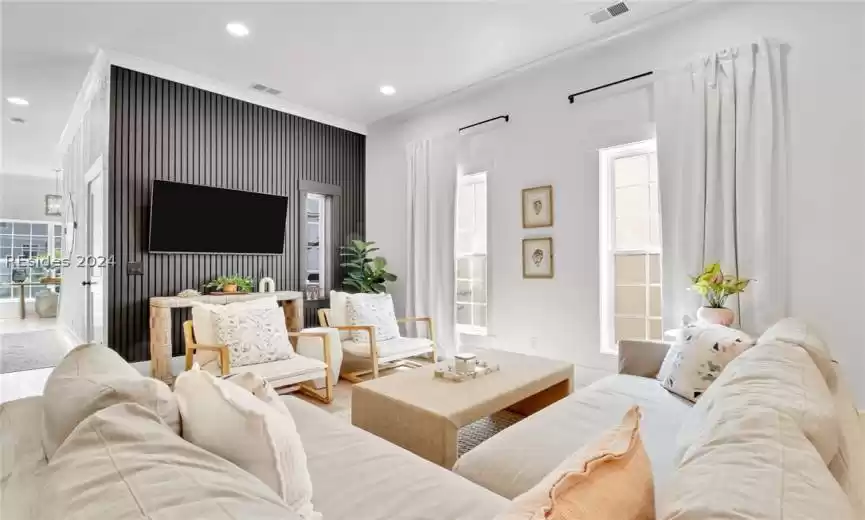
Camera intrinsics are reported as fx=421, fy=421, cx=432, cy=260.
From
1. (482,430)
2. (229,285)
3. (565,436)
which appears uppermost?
(229,285)

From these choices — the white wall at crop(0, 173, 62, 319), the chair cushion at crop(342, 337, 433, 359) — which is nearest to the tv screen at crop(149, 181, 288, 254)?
the chair cushion at crop(342, 337, 433, 359)

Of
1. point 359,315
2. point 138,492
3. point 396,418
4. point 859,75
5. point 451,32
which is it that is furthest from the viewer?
point 359,315

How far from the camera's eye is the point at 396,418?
2162mm

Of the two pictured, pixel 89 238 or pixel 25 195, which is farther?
pixel 25 195

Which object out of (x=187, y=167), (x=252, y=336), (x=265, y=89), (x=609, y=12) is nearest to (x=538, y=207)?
(x=609, y=12)

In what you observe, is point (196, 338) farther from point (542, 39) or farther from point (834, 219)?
point (834, 219)

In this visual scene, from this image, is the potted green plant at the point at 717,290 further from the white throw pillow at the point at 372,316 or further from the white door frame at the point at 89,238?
the white door frame at the point at 89,238

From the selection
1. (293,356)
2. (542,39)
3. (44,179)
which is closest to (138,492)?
(293,356)

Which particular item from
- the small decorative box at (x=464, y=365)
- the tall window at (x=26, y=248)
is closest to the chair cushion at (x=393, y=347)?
the small decorative box at (x=464, y=365)

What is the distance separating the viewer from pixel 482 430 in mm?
2795

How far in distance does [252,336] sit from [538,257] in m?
2.61

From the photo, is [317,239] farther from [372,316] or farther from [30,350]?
[30,350]

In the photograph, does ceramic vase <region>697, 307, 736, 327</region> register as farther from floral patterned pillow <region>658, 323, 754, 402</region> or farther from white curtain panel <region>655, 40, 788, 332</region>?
floral patterned pillow <region>658, 323, 754, 402</region>

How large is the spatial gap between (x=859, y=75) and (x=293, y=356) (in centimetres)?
430
